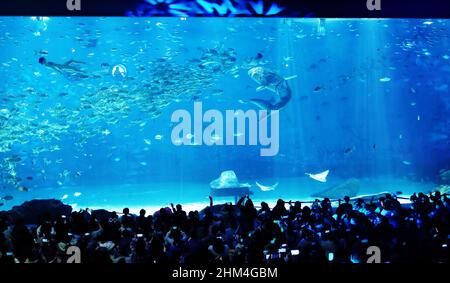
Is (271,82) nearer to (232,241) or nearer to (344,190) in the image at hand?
(344,190)

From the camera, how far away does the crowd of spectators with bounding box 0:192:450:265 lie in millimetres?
4785

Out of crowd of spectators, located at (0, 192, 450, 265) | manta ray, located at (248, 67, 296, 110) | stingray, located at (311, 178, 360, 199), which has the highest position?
manta ray, located at (248, 67, 296, 110)

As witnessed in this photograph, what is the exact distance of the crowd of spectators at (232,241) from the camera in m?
4.79

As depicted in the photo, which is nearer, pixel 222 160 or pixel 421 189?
pixel 421 189

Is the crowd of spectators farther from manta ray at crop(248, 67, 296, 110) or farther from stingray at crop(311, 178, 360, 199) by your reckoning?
stingray at crop(311, 178, 360, 199)

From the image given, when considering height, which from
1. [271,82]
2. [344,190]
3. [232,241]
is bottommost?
[232,241]

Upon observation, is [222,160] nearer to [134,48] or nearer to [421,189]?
[134,48]

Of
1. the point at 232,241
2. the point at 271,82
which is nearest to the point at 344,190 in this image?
the point at 271,82

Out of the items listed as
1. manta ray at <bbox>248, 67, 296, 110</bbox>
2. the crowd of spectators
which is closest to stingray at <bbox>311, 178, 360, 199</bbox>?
manta ray at <bbox>248, 67, 296, 110</bbox>

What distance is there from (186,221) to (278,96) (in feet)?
48.9

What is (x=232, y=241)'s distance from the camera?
18.5 ft
